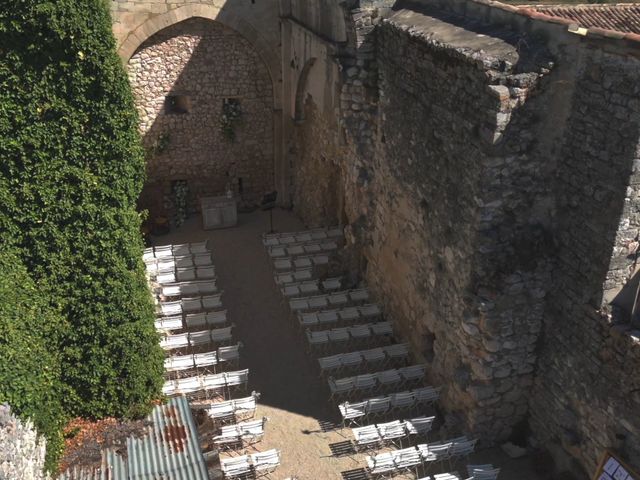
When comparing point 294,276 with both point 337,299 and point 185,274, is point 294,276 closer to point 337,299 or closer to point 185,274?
point 337,299

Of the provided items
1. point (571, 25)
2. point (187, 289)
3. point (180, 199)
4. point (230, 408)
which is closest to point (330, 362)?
point (230, 408)

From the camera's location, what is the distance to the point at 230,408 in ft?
30.3

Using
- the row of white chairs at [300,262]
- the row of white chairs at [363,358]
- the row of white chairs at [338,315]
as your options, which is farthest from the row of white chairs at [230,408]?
the row of white chairs at [300,262]

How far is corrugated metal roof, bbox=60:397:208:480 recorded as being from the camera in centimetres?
761

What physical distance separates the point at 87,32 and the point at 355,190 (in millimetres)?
5999

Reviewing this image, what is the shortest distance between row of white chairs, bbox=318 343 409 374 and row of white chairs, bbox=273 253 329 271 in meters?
2.97

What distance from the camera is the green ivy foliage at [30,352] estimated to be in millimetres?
7037

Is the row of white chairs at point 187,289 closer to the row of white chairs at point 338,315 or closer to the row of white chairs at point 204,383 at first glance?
the row of white chairs at point 338,315

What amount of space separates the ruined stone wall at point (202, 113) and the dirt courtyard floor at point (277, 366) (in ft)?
4.41

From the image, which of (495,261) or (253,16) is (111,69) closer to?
(495,261)

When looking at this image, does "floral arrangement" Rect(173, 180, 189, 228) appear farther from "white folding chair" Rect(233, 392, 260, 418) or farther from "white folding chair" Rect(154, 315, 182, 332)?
"white folding chair" Rect(233, 392, 260, 418)

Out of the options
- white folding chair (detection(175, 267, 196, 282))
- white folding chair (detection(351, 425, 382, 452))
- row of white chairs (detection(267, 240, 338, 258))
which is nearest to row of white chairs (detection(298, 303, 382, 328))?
row of white chairs (detection(267, 240, 338, 258))

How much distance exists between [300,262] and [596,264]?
7.09 metres

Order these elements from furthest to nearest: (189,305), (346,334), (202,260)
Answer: (202,260), (189,305), (346,334)
